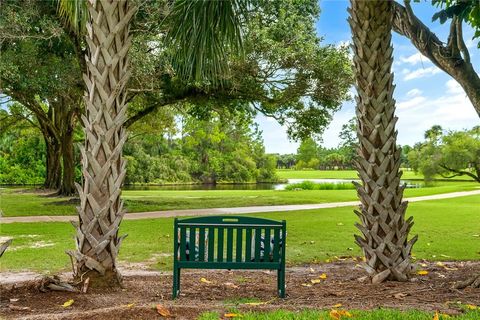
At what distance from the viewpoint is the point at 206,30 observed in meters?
5.60

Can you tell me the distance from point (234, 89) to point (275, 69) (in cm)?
173

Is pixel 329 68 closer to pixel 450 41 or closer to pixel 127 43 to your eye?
pixel 450 41

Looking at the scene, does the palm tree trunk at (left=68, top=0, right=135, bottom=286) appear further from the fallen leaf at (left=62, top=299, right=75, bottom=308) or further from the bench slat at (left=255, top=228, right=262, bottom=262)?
the bench slat at (left=255, top=228, right=262, bottom=262)

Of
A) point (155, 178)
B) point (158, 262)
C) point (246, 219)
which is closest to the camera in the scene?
point (246, 219)

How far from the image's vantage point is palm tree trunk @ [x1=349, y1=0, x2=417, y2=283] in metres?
5.71

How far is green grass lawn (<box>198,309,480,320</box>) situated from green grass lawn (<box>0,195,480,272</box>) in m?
3.62

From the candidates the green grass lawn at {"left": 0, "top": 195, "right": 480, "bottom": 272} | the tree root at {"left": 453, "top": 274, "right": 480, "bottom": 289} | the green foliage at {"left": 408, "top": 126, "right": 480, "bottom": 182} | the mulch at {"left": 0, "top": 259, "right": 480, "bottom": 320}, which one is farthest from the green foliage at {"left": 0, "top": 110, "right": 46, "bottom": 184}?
the tree root at {"left": 453, "top": 274, "right": 480, "bottom": 289}

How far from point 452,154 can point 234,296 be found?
84.1ft

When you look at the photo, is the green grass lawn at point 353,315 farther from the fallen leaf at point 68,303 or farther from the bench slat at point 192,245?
the fallen leaf at point 68,303

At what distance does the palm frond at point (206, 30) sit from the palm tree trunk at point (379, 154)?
1.61m

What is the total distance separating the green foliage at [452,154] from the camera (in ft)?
87.5

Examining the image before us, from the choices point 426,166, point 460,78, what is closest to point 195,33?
point 460,78

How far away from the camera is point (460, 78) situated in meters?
8.12

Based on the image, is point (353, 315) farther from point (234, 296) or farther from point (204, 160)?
point (204, 160)
